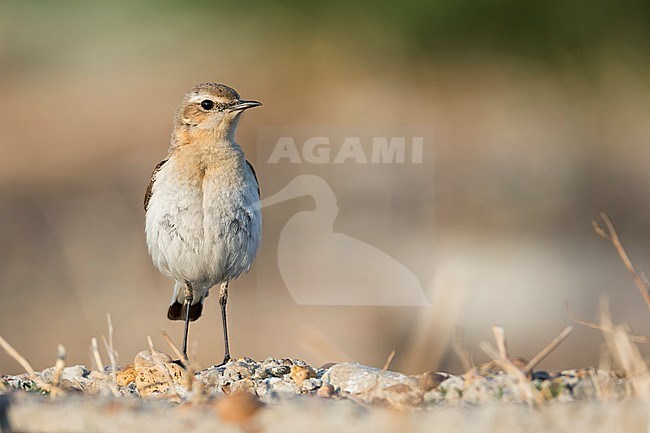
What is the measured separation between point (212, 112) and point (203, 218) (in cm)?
58

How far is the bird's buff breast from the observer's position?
220 inches

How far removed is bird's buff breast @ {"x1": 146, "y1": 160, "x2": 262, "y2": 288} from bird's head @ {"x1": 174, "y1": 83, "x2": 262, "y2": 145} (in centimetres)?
22

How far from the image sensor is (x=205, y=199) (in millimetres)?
5586

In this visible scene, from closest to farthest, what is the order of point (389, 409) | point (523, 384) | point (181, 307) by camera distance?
point (389, 409)
point (523, 384)
point (181, 307)

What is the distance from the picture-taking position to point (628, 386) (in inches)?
130

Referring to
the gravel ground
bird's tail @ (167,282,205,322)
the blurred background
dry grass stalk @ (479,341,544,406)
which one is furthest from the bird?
dry grass stalk @ (479,341,544,406)

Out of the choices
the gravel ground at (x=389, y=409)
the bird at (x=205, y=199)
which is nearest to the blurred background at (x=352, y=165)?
the bird at (x=205, y=199)

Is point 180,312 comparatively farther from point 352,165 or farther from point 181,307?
point 352,165

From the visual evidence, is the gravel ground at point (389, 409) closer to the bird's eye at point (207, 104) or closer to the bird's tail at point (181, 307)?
the bird's eye at point (207, 104)

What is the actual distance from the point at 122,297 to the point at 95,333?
885 millimetres

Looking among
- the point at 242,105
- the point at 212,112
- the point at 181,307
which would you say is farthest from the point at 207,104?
the point at 181,307

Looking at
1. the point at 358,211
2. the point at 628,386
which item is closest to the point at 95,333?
the point at 358,211

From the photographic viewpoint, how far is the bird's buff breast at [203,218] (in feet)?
18.3

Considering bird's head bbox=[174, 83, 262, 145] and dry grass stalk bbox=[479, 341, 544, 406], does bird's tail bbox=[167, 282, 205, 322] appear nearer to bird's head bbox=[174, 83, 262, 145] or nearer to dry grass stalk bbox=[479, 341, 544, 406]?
bird's head bbox=[174, 83, 262, 145]
